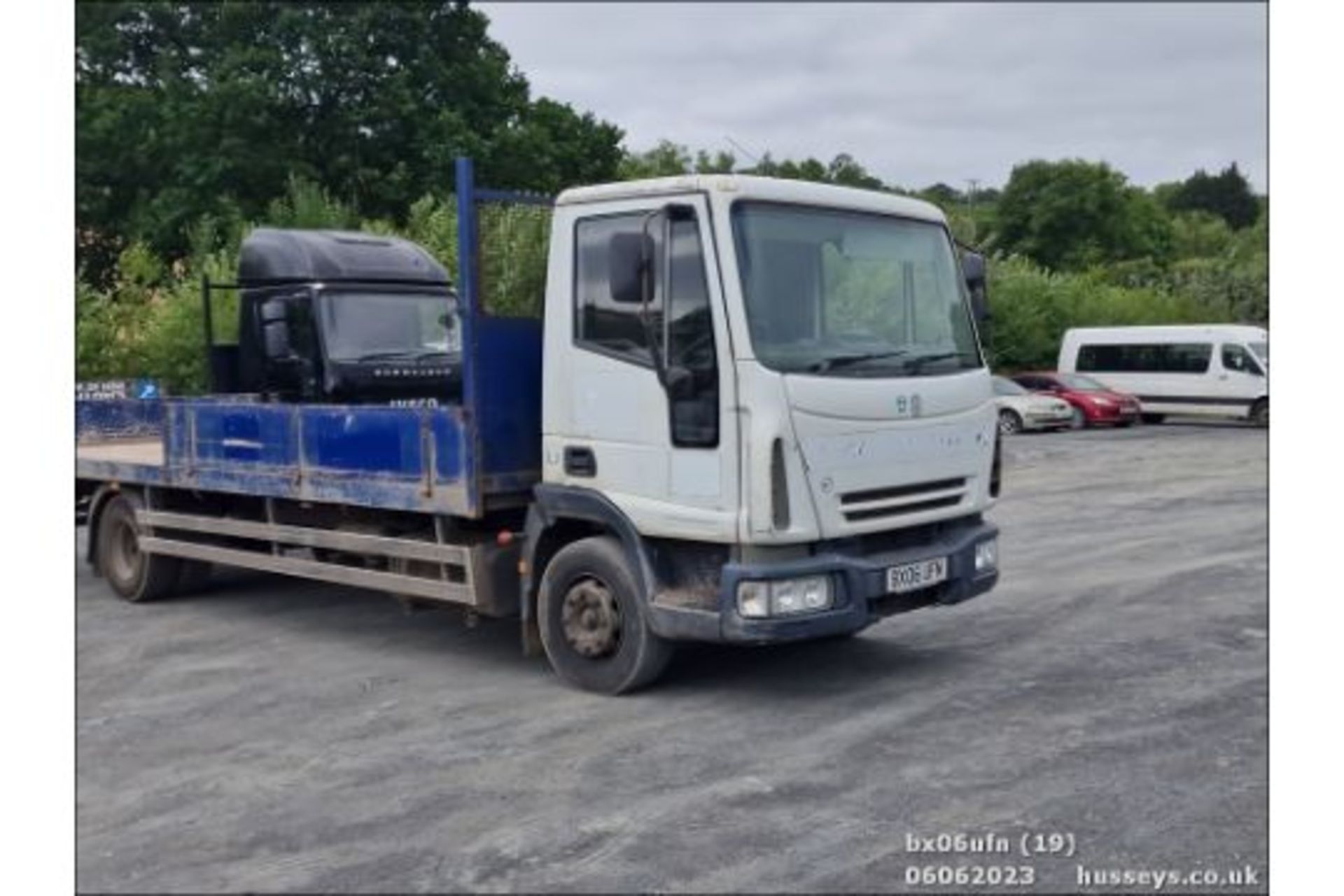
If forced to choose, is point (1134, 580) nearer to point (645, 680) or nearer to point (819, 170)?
point (819, 170)

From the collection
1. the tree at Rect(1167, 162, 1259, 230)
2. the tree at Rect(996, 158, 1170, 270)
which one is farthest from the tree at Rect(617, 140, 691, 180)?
the tree at Rect(1167, 162, 1259, 230)

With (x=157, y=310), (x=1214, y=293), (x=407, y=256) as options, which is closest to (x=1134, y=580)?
(x=407, y=256)

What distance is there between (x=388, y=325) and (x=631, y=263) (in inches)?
A: 153

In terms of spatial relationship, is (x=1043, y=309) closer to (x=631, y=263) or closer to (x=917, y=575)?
(x=917, y=575)

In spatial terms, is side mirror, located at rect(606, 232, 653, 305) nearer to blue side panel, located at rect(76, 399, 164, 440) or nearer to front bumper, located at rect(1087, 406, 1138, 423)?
blue side panel, located at rect(76, 399, 164, 440)

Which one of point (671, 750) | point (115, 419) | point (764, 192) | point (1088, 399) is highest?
point (764, 192)

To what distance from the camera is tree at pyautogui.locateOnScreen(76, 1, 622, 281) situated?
92.2 feet

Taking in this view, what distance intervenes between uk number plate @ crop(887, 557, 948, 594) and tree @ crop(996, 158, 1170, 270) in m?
50.7

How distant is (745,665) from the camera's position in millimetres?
7340

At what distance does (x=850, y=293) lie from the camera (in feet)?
21.3

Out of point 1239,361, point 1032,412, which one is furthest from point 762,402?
point 1239,361

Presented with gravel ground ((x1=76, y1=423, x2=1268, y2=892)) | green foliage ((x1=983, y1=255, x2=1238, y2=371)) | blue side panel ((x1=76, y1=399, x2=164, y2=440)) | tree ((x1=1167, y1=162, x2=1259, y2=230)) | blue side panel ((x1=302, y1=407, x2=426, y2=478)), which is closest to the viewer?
gravel ground ((x1=76, y1=423, x2=1268, y2=892))

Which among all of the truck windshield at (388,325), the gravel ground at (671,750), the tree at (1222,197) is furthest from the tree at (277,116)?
the tree at (1222,197)

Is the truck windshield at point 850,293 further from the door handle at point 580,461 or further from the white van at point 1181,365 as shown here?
the white van at point 1181,365
